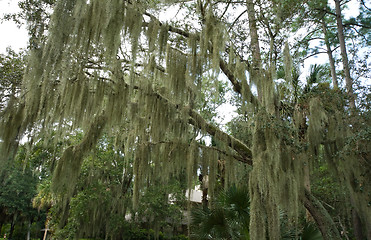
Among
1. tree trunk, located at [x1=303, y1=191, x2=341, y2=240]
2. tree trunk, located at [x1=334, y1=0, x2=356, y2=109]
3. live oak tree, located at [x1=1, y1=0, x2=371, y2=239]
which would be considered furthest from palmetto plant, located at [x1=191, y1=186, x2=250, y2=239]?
tree trunk, located at [x1=334, y1=0, x2=356, y2=109]

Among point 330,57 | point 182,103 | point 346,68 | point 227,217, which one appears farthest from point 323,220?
point 330,57

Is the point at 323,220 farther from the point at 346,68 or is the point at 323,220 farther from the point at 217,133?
the point at 346,68

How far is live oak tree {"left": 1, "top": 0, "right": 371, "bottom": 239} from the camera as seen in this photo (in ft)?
11.8

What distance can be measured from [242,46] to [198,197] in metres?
13.2

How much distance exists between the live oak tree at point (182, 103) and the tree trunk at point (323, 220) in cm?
2

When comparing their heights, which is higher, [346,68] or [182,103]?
[346,68]

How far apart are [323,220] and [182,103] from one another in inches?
129

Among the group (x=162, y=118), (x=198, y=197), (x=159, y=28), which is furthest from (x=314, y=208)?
(x=198, y=197)

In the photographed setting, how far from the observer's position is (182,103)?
15.5 ft

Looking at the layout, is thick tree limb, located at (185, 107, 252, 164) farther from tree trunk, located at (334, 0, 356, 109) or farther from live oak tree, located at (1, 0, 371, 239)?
tree trunk, located at (334, 0, 356, 109)

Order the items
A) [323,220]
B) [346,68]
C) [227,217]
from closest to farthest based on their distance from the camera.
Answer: [323,220] < [227,217] < [346,68]

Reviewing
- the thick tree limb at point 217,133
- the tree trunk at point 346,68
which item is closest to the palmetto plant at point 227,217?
the thick tree limb at point 217,133

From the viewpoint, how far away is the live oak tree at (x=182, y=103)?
3600 millimetres

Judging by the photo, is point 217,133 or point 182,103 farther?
point 217,133
